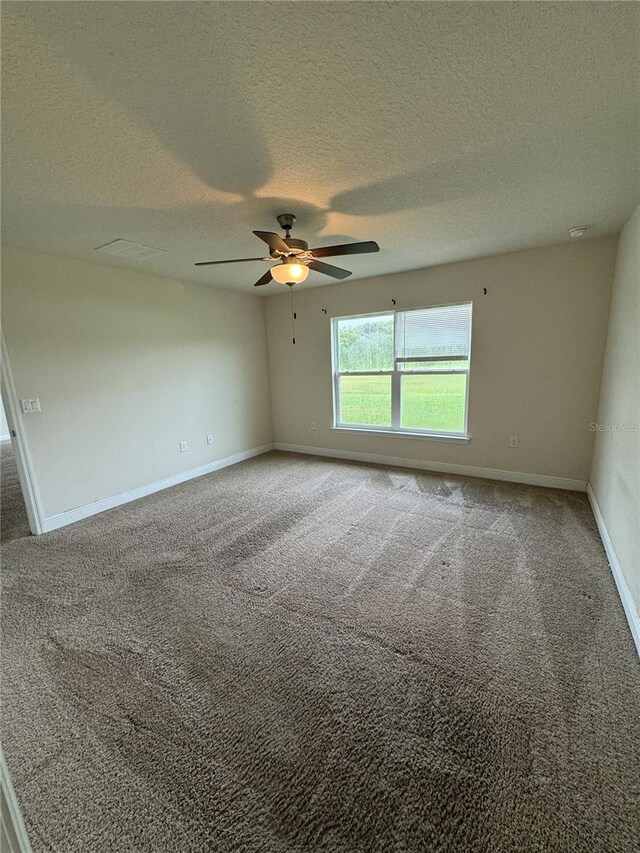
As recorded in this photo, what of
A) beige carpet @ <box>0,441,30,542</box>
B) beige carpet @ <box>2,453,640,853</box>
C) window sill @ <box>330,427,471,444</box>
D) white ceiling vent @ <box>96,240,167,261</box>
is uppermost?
A: white ceiling vent @ <box>96,240,167,261</box>

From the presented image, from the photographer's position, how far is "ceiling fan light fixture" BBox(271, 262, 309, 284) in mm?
2332

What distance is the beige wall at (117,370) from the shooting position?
2.92m

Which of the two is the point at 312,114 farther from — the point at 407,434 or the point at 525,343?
the point at 407,434

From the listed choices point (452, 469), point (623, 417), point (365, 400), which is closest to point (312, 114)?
point (623, 417)

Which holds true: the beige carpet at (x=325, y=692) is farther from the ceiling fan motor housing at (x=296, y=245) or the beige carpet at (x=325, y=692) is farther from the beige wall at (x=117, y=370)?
the ceiling fan motor housing at (x=296, y=245)

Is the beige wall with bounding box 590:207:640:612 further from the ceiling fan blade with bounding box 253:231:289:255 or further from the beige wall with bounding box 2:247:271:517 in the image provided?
the beige wall with bounding box 2:247:271:517

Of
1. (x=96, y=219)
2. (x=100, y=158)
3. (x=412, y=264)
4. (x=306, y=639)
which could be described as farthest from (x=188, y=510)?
(x=412, y=264)

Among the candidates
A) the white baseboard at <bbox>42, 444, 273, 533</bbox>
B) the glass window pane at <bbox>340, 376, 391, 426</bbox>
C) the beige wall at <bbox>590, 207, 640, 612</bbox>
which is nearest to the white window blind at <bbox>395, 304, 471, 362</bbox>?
the glass window pane at <bbox>340, 376, 391, 426</bbox>

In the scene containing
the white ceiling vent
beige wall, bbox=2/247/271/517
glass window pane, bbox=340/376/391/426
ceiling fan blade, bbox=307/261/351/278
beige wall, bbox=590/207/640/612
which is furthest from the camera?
glass window pane, bbox=340/376/391/426

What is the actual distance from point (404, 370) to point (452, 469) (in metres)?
1.36

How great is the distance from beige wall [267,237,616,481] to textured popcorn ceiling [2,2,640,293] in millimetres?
764

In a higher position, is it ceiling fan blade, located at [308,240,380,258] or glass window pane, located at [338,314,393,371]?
ceiling fan blade, located at [308,240,380,258]

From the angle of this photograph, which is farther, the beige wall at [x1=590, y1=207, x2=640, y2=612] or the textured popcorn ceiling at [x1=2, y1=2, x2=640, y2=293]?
the beige wall at [x1=590, y1=207, x2=640, y2=612]

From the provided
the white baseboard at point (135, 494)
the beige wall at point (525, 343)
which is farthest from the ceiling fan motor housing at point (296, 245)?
the white baseboard at point (135, 494)
